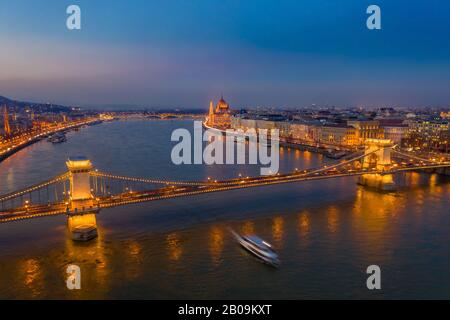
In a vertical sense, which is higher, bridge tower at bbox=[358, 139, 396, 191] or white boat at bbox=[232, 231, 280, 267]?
bridge tower at bbox=[358, 139, 396, 191]

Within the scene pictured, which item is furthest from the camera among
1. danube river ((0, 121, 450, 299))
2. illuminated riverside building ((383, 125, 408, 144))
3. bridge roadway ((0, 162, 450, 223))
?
illuminated riverside building ((383, 125, 408, 144))

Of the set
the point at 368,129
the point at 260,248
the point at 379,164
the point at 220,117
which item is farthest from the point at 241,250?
the point at 220,117

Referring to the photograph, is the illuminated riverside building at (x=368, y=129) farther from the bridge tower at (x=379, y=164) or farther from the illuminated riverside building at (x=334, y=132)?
the bridge tower at (x=379, y=164)

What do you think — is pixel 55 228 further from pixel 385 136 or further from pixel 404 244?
pixel 385 136

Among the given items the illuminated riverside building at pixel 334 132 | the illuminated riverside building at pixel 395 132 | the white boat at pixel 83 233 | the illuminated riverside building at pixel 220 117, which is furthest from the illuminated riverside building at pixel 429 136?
the illuminated riverside building at pixel 220 117

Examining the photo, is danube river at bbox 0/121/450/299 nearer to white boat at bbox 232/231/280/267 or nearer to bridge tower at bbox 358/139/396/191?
white boat at bbox 232/231/280/267

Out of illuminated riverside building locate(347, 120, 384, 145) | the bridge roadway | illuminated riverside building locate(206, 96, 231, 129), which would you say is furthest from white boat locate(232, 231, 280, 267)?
illuminated riverside building locate(206, 96, 231, 129)

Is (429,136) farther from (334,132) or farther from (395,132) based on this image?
(334,132)

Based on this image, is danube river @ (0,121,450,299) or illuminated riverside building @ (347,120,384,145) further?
illuminated riverside building @ (347,120,384,145)
